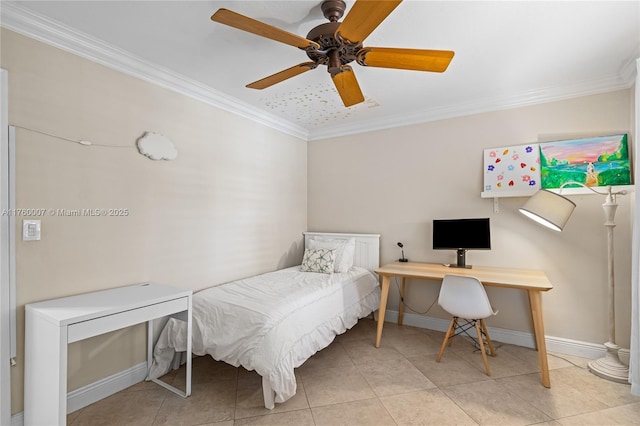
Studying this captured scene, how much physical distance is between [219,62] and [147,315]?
76.1 inches

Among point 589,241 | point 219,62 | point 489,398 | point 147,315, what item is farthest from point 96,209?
point 589,241

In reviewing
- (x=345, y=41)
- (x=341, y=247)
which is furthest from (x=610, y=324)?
(x=345, y=41)

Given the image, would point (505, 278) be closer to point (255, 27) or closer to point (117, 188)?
point (255, 27)

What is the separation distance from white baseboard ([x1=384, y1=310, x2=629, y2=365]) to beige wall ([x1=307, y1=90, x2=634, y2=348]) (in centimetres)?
6

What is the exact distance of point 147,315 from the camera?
1.95 m

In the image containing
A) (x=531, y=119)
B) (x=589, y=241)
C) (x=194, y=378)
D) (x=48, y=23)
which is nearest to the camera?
(x=48, y=23)

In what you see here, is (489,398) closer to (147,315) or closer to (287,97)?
(147,315)

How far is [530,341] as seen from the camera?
2959mm

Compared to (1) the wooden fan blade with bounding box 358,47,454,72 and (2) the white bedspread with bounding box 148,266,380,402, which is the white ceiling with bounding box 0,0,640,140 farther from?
(2) the white bedspread with bounding box 148,266,380,402

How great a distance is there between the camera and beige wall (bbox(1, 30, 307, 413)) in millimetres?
1899

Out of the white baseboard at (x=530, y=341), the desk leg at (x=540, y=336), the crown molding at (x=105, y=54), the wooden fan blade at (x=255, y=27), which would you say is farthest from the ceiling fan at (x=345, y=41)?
the white baseboard at (x=530, y=341)

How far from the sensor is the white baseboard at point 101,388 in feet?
6.57

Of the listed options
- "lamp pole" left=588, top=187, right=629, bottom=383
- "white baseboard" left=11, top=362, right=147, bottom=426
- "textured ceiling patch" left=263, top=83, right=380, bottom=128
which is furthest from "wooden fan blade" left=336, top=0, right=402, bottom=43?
"white baseboard" left=11, top=362, right=147, bottom=426

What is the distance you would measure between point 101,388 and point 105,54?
238 centimetres
